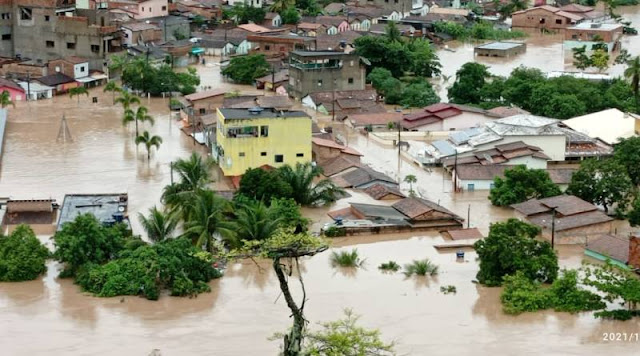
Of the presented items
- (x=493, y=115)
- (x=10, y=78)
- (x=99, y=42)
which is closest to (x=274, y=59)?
(x=99, y=42)

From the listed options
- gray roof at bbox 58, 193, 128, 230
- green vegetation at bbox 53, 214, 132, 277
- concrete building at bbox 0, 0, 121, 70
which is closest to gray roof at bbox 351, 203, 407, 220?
gray roof at bbox 58, 193, 128, 230

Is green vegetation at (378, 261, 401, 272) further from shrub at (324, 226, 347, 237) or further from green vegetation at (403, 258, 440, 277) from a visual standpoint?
shrub at (324, 226, 347, 237)

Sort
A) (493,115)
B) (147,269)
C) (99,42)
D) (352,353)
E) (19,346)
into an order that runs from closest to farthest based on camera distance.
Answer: (352,353), (19,346), (147,269), (493,115), (99,42)

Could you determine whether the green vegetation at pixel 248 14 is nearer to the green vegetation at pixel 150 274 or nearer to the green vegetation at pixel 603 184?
the green vegetation at pixel 603 184

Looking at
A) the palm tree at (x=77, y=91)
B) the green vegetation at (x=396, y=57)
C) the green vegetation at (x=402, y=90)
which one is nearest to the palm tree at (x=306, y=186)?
the green vegetation at (x=402, y=90)

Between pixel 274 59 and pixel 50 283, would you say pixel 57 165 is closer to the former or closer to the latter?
pixel 50 283

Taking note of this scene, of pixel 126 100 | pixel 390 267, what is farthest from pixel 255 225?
pixel 126 100
